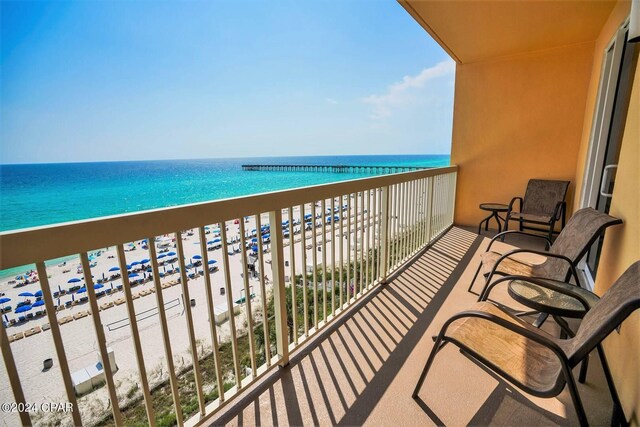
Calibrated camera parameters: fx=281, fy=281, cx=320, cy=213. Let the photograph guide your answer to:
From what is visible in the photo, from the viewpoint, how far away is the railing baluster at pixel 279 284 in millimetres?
1622

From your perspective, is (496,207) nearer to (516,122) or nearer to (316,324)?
(516,122)

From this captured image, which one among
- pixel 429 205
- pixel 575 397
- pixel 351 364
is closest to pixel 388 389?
pixel 351 364

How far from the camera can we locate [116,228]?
38.2 inches

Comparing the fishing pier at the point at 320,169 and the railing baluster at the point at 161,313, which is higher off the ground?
the railing baluster at the point at 161,313

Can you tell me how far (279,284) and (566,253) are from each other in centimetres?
219

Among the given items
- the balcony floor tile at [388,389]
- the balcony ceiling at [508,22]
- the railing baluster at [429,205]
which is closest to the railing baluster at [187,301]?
the balcony floor tile at [388,389]

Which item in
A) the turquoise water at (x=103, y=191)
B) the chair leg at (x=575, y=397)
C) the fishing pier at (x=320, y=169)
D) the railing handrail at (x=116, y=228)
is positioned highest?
the railing handrail at (x=116, y=228)

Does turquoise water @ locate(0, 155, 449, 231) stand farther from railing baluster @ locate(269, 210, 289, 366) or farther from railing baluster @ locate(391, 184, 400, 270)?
railing baluster @ locate(269, 210, 289, 366)

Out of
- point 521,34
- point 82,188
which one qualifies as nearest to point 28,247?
point 521,34

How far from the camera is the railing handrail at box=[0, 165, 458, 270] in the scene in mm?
791

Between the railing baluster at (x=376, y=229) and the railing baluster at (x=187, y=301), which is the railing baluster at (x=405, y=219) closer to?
the railing baluster at (x=376, y=229)

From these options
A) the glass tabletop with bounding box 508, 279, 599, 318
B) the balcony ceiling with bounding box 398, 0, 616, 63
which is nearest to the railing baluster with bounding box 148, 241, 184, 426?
the glass tabletop with bounding box 508, 279, 599, 318

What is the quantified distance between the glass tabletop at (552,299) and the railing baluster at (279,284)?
146 cm

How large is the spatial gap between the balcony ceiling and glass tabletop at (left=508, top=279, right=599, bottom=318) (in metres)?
2.84
